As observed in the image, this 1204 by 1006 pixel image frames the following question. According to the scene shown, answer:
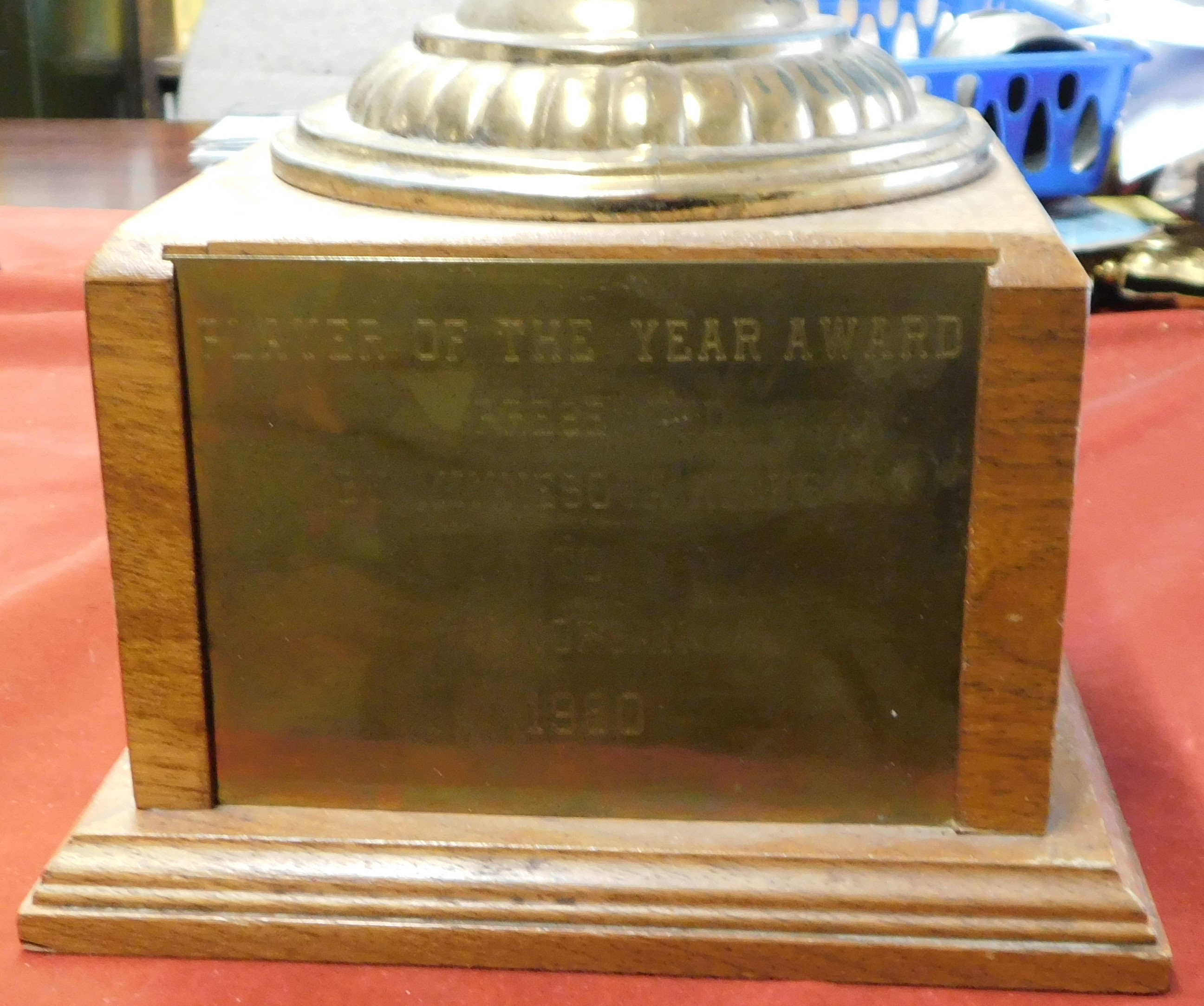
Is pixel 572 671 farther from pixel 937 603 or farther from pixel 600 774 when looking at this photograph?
pixel 937 603

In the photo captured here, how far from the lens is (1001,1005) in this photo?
26.5 inches

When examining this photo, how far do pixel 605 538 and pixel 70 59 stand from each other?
3.11m

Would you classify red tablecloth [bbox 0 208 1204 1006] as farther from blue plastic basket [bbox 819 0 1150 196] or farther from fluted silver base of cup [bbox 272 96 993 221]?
fluted silver base of cup [bbox 272 96 993 221]

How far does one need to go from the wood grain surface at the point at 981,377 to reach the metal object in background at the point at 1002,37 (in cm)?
106

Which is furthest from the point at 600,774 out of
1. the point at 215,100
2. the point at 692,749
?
the point at 215,100

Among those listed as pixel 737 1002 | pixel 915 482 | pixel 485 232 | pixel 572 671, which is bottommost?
pixel 737 1002

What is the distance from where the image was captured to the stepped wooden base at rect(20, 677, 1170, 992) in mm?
685

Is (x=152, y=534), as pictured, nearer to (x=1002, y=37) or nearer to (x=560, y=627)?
(x=560, y=627)

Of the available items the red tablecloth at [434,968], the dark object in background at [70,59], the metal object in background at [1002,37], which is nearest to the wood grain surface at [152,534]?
the red tablecloth at [434,968]

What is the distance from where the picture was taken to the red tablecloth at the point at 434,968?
2.26ft

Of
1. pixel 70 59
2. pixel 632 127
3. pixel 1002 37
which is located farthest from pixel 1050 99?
pixel 70 59

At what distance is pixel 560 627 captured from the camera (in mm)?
705

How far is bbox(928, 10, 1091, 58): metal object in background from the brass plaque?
3.80 feet

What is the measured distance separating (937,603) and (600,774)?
0.20 m
